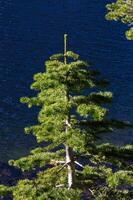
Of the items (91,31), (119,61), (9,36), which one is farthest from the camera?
(91,31)

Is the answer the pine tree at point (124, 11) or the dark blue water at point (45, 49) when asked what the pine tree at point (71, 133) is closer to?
the pine tree at point (124, 11)

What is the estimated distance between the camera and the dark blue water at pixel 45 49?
4509cm

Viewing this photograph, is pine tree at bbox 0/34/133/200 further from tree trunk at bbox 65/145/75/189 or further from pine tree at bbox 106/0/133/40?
pine tree at bbox 106/0/133/40

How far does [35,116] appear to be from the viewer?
4741cm

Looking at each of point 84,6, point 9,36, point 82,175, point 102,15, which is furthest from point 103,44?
point 82,175

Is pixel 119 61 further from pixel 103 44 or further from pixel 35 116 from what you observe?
pixel 35 116

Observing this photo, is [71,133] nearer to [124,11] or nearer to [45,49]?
[124,11]

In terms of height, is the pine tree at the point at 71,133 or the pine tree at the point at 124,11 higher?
the pine tree at the point at 124,11

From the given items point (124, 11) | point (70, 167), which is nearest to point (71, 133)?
point (70, 167)

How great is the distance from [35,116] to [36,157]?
32687mm

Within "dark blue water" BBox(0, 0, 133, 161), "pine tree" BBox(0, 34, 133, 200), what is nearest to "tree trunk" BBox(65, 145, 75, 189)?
"pine tree" BBox(0, 34, 133, 200)

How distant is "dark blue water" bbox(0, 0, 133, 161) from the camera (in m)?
45.1

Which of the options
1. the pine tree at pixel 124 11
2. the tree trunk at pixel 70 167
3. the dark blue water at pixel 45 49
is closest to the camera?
the tree trunk at pixel 70 167

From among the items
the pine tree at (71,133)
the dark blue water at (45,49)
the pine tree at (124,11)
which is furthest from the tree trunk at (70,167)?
the dark blue water at (45,49)
